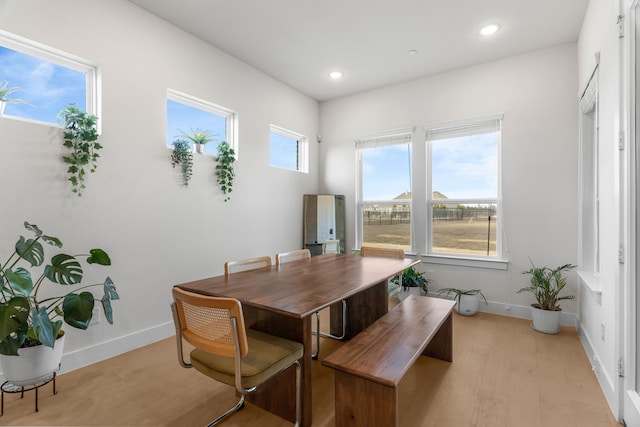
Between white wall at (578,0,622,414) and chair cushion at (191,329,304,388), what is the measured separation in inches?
73.4

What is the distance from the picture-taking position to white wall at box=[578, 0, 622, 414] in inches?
71.7

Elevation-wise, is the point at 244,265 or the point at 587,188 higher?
the point at 587,188

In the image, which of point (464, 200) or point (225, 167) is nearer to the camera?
point (225, 167)

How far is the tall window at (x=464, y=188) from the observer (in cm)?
372

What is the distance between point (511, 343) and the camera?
283 cm

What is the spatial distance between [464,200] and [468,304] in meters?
1.26

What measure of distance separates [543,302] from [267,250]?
3.13 m

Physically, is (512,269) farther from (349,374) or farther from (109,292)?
(109,292)

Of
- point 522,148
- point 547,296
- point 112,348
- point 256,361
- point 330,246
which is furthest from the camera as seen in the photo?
point 330,246

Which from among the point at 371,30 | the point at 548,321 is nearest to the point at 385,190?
the point at 371,30

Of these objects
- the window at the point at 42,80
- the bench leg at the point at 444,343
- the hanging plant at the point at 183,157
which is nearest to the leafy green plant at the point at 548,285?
the bench leg at the point at 444,343

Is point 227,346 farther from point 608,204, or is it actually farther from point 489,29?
point 489,29

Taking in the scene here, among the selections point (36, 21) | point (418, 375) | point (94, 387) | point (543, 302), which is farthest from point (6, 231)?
point (543, 302)

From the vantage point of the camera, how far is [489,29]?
3.05 metres
